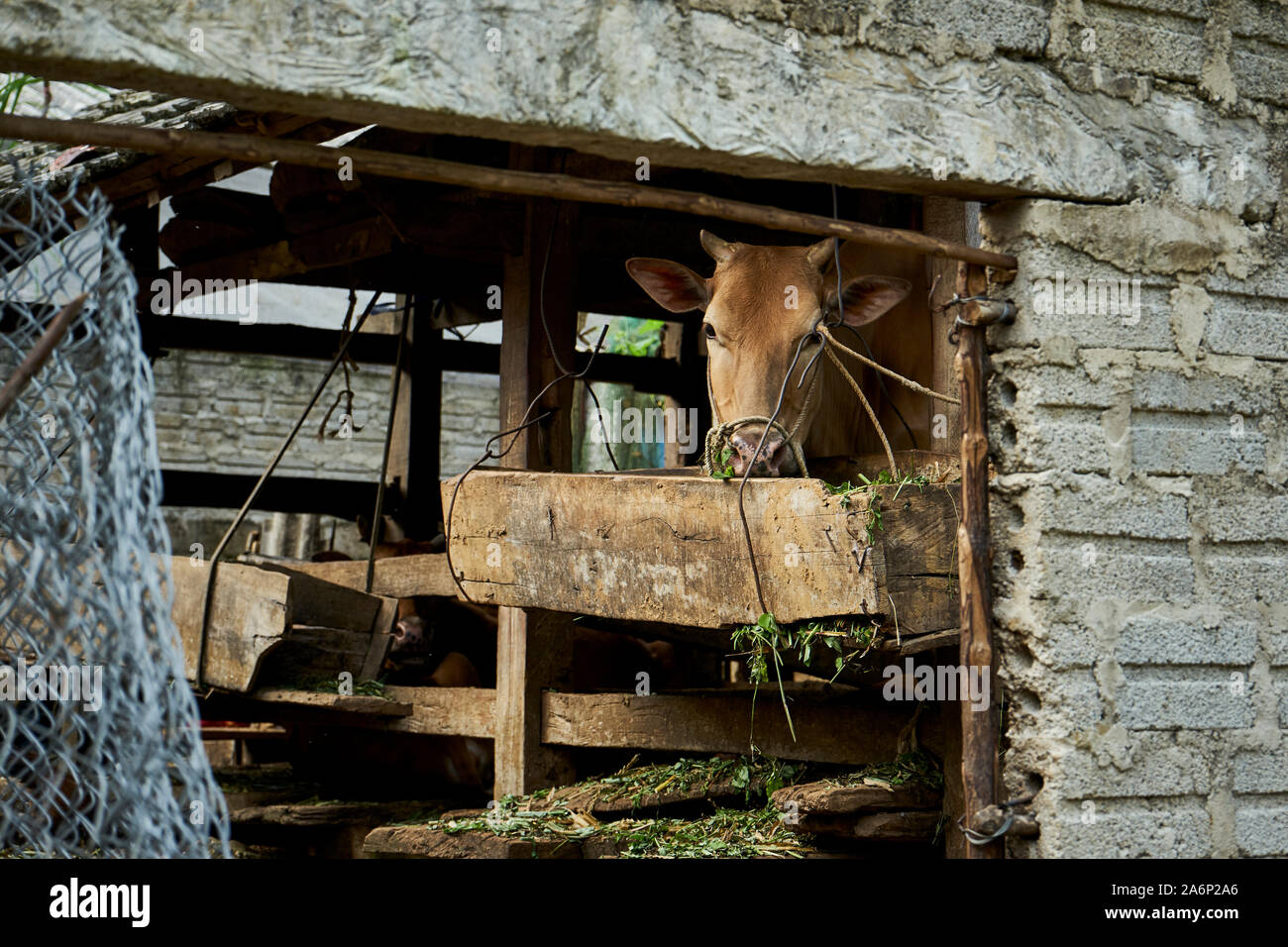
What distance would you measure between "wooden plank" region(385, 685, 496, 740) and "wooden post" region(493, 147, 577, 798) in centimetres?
10

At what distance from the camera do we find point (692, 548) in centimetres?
416

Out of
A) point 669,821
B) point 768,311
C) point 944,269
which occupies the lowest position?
point 669,821

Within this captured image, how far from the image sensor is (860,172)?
3.61 metres

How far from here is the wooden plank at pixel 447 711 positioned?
19.7ft

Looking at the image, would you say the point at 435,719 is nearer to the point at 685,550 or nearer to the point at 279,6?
the point at 685,550

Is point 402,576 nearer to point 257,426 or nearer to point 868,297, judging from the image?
point 868,297

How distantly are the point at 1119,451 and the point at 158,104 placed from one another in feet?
13.8

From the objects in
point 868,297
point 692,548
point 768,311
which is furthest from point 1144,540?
point 868,297

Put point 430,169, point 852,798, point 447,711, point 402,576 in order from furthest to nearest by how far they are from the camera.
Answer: point 402,576 < point 447,711 < point 852,798 < point 430,169

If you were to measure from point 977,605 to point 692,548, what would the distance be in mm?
900

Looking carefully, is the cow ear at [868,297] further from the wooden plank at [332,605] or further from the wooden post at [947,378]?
the wooden plank at [332,605]

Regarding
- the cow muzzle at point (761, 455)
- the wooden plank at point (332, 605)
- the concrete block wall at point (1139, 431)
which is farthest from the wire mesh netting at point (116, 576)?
the wooden plank at point (332, 605)

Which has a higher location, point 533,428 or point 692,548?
point 533,428
